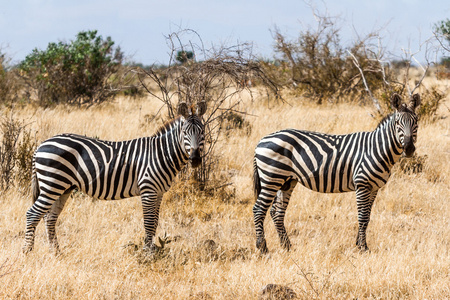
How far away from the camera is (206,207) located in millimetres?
7527

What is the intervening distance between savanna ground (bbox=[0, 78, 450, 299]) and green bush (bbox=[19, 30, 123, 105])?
6.90 m

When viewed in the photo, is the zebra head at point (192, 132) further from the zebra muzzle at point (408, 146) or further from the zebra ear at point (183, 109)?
the zebra muzzle at point (408, 146)

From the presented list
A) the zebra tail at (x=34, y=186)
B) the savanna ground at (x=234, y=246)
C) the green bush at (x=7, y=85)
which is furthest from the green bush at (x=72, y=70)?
the zebra tail at (x=34, y=186)

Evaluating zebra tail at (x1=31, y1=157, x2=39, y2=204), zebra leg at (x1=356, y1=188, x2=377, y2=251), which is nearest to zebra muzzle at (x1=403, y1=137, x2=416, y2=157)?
zebra leg at (x1=356, y1=188, x2=377, y2=251)

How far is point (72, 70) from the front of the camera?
16984mm

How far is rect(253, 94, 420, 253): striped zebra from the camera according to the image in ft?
19.6

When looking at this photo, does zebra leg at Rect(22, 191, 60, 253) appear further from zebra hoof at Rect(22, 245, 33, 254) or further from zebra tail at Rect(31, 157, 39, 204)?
zebra tail at Rect(31, 157, 39, 204)

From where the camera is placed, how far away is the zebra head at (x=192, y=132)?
17.8 feet

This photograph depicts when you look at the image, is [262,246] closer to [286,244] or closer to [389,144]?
[286,244]

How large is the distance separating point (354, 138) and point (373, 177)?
1.94 feet

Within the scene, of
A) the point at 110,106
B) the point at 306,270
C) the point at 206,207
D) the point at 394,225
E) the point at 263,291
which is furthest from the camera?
the point at 110,106

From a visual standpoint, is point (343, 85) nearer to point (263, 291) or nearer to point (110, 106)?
point (110, 106)

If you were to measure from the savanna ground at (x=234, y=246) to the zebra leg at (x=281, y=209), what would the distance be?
0.16 meters

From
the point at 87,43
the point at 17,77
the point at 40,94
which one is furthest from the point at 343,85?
the point at 17,77
